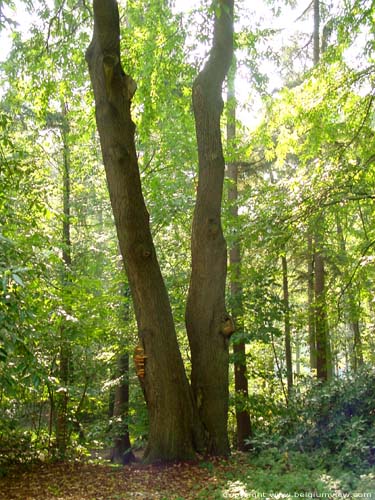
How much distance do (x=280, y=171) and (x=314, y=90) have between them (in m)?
6.89

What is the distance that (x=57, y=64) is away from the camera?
7512 mm

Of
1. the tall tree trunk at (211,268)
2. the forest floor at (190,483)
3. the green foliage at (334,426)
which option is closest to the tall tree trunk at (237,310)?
the tall tree trunk at (211,268)

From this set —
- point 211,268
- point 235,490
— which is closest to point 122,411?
point 211,268

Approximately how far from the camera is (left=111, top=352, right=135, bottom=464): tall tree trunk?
10.1 meters

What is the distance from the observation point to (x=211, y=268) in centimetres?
636

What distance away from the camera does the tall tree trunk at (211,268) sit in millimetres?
6199

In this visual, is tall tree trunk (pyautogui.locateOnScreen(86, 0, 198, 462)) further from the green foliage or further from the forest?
the green foliage

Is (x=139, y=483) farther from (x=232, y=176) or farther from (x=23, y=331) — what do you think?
(x=232, y=176)

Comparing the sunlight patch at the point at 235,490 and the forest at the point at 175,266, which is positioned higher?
the forest at the point at 175,266

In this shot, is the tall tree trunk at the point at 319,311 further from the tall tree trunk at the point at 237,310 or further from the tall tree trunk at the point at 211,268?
the tall tree trunk at the point at 211,268

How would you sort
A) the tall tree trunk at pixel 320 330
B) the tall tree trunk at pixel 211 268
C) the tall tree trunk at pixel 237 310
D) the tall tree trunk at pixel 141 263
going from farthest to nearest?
the tall tree trunk at pixel 320 330, the tall tree trunk at pixel 237 310, the tall tree trunk at pixel 211 268, the tall tree trunk at pixel 141 263

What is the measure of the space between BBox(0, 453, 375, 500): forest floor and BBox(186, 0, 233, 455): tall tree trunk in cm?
72

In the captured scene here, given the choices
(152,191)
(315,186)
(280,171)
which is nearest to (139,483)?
(315,186)

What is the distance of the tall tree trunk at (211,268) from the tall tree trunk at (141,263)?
0.36 metres
